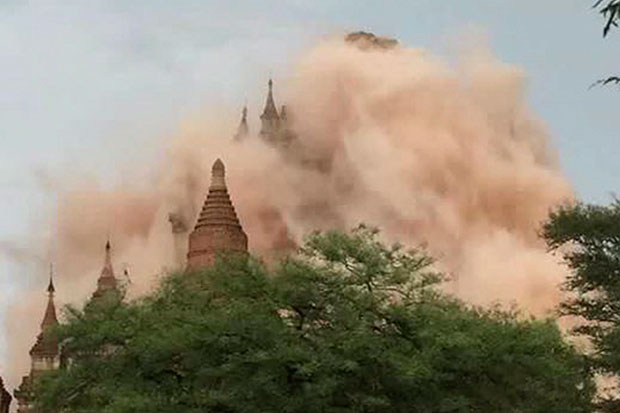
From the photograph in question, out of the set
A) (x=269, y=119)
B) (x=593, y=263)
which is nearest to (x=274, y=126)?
(x=269, y=119)

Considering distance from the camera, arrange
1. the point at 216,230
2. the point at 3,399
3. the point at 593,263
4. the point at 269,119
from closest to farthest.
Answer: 1. the point at 593,263
2. the point at 3,399
3. the point at 216,230
4. the point at 269,119

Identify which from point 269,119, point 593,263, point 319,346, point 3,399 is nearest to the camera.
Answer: point 319,346

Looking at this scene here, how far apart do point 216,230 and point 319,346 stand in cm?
3881

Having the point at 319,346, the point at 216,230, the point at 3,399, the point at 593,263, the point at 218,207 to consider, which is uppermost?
the point at 218,207

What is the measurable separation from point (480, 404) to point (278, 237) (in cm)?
5944

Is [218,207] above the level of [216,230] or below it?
above

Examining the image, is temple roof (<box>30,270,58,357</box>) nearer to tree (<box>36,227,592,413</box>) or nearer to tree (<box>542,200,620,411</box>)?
tree (<box>542,200,620,411</box>)

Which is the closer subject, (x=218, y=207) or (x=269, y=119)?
(x=218, y=207)

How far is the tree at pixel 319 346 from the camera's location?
3102cm

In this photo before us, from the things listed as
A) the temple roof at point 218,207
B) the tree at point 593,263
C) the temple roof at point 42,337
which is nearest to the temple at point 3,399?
the temple roof at point 42,337

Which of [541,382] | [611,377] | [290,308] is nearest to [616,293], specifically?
[611,377]

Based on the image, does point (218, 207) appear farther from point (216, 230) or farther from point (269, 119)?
point (269, 119)

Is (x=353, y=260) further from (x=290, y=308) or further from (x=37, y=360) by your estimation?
(x=37, y=360)

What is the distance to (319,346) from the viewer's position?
3164 centimetres
